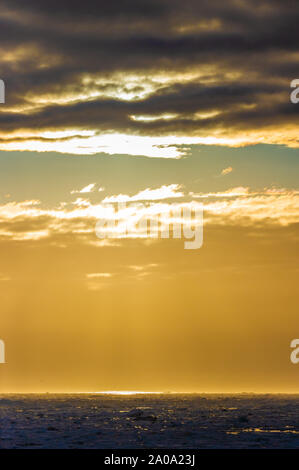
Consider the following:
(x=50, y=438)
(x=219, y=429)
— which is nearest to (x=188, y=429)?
(x=219, y=429)

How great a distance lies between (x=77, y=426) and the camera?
121938mm
